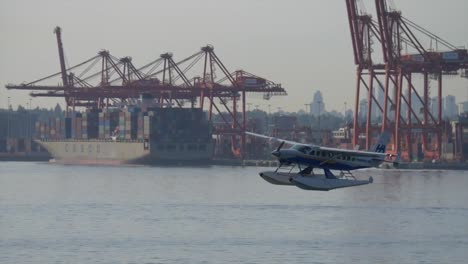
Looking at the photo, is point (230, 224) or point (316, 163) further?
point (230, 224)

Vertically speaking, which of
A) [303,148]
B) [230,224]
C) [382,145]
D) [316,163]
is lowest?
[230,224]

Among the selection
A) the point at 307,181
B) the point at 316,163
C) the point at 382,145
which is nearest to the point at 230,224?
the point at 307,181

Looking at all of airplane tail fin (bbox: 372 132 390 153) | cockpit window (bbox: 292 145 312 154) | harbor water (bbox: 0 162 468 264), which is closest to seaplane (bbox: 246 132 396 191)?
cockpit window (bbox: 292 145 312 154)

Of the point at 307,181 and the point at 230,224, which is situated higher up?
the point at 307,181

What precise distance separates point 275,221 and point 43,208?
757 inches

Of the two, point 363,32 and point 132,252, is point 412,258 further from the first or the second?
point 363,32

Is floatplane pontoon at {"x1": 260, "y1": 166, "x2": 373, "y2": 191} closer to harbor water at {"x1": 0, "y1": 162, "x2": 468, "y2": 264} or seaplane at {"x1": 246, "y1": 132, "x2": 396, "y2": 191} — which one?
seaplane at {"x1": 246, "y1": 132, "x2": 396, "y2": 191}

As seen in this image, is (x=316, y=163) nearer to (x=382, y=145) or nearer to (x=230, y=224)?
(x=382, y=145)

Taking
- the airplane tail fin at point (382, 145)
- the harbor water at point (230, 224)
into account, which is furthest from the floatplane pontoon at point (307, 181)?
the airplane tail fin at point (382, 145)

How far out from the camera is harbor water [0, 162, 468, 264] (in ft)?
231

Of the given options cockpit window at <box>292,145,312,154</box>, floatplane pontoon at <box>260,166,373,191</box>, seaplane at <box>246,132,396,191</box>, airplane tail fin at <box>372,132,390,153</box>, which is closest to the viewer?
seaplane at <box>246,132,396,191</box>

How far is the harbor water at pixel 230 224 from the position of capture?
70438mm

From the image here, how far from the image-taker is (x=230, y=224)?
86000 mm

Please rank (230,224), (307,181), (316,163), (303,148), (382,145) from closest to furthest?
1. (303,148)
2. (307,181)
3. (316,163)
4. (382,145)
5. (230,224)
